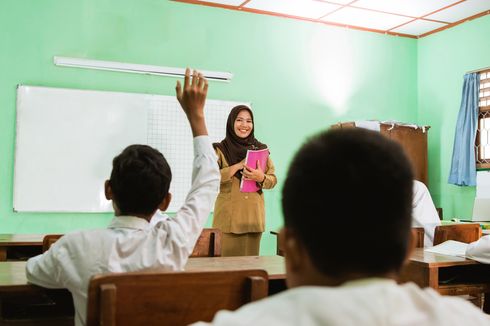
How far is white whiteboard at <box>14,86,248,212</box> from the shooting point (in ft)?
14.8

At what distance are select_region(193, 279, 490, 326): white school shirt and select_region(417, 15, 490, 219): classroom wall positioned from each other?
5.26 metres

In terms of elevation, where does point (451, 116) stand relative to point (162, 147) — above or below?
above

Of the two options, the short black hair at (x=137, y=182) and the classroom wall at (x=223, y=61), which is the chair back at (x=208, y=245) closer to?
the short black hair at (x=137, y=182)

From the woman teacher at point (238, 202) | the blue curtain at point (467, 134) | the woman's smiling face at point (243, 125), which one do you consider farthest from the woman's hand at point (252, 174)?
the blue curtain at point (467, 134)

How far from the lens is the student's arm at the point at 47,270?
4.51 feet

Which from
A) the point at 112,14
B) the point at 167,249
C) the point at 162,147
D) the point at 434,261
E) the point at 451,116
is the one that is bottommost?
the point at 434,261

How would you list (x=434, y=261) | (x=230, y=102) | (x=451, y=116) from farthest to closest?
1. (x=451, y=116)
2. (x=230, y=102)
3. (x=434, y=261)

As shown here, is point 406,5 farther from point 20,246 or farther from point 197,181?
point 197,181

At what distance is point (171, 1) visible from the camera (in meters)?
5.05

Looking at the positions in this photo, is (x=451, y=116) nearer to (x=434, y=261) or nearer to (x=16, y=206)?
(x=434, y=261)

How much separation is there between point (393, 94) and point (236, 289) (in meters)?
5.19

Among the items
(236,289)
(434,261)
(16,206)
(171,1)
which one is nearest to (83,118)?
(16,206)

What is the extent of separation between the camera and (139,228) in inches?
57.8

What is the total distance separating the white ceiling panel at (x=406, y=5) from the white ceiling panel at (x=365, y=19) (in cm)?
13
